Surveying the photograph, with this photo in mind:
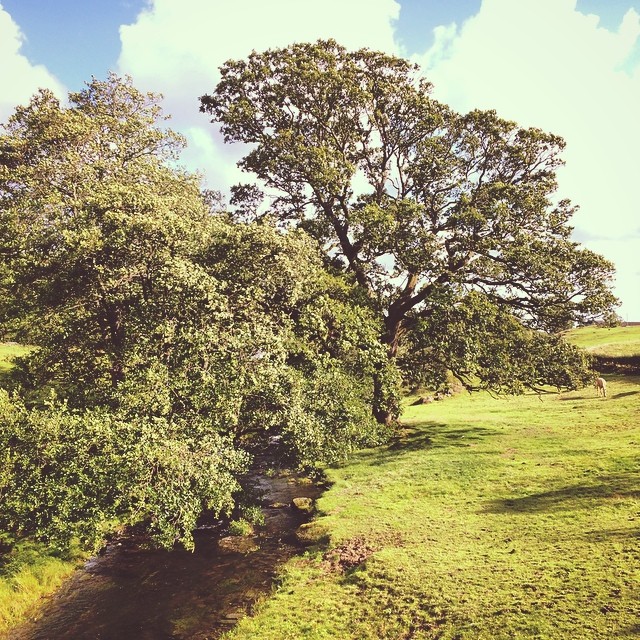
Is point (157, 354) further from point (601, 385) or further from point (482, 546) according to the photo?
point (601, 385)

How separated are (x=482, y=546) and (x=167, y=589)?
14.3 meters

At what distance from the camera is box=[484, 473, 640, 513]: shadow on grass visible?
20281 mm

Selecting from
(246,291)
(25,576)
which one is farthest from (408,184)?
(25,576)

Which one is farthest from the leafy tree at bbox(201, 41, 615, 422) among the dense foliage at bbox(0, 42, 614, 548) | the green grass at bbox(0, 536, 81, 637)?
the green grass at bbox(0, 536, 81, 637)

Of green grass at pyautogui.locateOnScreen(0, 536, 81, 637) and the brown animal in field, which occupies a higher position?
the brown animal in field

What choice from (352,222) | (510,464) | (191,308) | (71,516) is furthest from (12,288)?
(510,464)

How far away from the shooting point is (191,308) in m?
21.6

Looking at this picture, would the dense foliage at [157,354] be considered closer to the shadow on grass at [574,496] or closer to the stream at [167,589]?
the stream at [167,589]

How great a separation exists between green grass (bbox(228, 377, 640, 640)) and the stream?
5.67ft

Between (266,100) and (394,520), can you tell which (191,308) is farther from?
(266,100)

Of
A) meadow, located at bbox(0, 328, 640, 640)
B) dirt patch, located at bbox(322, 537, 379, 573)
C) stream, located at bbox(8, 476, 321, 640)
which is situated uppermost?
meadow, located at bbox(0, 328, 640, 640)

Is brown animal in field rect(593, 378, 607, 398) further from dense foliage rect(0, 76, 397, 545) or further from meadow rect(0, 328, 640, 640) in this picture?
dense foliage rect(0, 76, 397, 545)

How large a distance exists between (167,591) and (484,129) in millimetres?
36462

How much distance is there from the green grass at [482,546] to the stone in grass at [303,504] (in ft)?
3.88
